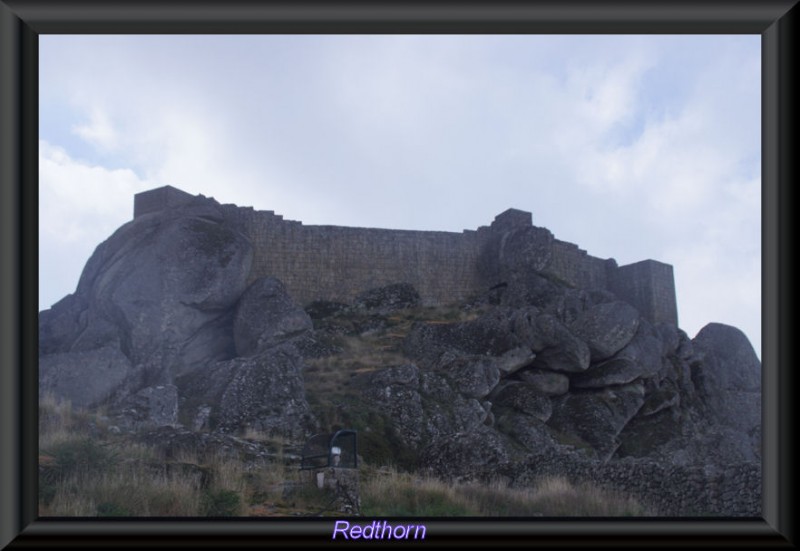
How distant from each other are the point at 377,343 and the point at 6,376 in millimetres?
20861

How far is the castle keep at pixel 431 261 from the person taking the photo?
92.8ft

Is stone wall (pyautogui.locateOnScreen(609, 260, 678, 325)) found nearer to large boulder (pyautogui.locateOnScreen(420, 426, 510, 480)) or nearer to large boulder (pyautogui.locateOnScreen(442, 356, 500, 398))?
large boulder (pyautogui.locateOnScreen(442, 356, 500, 398))

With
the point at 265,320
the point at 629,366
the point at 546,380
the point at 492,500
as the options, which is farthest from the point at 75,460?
the point at 629,366

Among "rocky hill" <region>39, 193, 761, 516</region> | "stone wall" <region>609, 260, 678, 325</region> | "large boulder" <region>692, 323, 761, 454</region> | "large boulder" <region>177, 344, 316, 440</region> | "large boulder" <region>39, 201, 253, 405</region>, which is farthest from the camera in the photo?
"stone wall" <region>609, 260, 678, 325</region>

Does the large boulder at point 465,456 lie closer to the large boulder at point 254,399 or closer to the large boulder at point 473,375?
the large boulder at point 254,399

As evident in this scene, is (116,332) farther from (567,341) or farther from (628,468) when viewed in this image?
(628,468)

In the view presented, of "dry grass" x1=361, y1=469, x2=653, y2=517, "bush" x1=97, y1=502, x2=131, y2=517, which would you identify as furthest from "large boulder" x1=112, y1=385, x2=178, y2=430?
"bush" x1=97, y1=502, x2=131, y2=517

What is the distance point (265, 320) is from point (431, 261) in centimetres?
863

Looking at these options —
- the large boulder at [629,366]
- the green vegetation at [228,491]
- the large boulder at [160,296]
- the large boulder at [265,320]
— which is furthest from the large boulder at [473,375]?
the green vegetation at [228,491]

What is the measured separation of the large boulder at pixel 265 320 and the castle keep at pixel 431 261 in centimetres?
237

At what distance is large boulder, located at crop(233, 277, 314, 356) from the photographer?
934 inches

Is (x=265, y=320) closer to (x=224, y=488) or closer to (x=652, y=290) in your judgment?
(x=224, y=488)

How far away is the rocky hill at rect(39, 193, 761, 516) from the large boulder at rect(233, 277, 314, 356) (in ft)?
0.17
